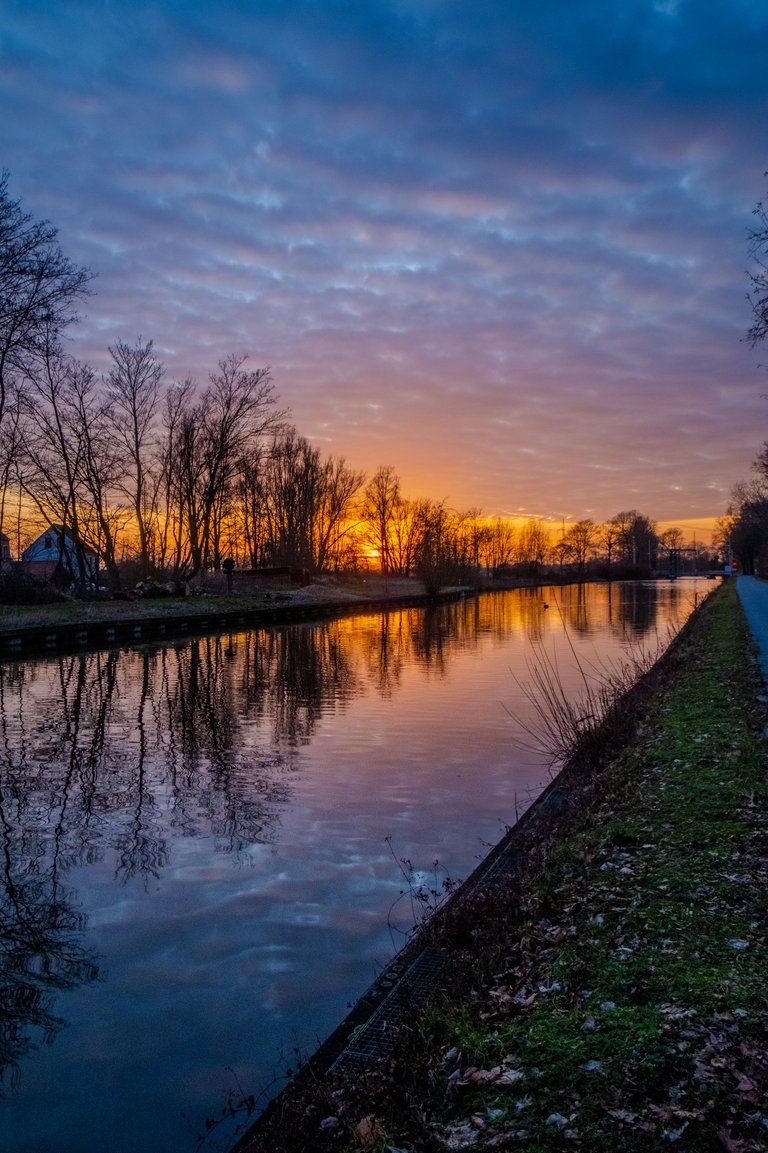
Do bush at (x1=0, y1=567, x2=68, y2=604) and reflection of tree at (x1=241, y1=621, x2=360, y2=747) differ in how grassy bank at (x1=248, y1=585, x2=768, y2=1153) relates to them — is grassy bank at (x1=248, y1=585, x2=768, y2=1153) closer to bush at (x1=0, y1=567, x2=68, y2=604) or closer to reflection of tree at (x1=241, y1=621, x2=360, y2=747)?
reflection of tree at (x1=241, y1=621, x2=360, y2=747)

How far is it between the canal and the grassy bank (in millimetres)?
860

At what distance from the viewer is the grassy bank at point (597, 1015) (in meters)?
3.06

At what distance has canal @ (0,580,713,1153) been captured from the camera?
14.3 ft

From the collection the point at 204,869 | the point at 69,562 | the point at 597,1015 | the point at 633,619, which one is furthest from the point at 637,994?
the point at 69,562

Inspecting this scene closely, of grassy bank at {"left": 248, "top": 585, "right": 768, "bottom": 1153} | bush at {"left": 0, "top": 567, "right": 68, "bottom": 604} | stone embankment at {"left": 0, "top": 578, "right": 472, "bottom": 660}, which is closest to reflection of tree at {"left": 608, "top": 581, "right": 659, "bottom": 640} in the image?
stone embankment at {"left": 0, "top": 578, "right": 472, "bottom": 660}

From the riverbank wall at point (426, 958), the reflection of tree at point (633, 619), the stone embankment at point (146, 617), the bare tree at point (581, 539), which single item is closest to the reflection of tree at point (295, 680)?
the stone embankment at point (146, 617)

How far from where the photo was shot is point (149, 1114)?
13.4ft

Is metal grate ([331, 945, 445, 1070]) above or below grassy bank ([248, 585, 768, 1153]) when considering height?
below

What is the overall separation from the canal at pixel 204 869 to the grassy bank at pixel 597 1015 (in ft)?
2.82

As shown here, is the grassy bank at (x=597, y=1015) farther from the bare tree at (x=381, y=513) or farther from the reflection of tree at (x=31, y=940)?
the bare tree at (x=381, y=513)

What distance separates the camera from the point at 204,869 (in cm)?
722

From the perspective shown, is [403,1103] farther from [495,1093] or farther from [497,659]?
[497,659]

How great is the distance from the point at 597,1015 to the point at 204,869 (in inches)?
174

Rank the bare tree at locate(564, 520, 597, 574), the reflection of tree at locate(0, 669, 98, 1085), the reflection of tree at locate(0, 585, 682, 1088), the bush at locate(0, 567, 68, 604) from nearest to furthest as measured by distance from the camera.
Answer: the reflection of tree at locate(0, 669, 98, 1085) < the reflection of tree at locate(0, 585, 682, 1088) < the bush at locate(0, 567, 68, 604) < the bare tree at locate(564, 520, 597, 574)
